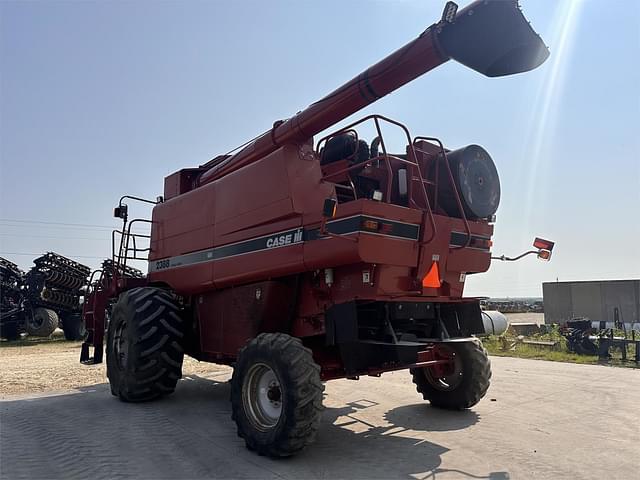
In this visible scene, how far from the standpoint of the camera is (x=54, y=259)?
20.2 metres

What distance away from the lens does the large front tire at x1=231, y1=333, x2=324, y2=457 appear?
181 inches

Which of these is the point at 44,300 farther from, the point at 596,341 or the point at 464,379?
the point at 596,341

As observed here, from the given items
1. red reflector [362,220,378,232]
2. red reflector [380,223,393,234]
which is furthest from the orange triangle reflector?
red reflector [362,220,378,232]

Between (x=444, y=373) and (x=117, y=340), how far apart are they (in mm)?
4634

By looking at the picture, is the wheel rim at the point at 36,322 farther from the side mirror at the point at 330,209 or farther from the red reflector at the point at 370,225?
the side mirror at the point at 330,209

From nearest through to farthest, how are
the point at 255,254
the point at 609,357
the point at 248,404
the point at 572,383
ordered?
the point at 248,404
the point at 255,254
the point at 572,383
the point at 609,357

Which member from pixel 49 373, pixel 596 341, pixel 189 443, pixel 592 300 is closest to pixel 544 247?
pixel 189 443

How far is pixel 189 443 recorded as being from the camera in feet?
17.4

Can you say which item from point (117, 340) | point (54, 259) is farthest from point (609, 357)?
point (54, 259)

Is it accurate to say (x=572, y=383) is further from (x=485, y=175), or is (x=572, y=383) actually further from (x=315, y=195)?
(x=315, y=195)

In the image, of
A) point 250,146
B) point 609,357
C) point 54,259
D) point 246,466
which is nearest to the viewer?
point 246,466

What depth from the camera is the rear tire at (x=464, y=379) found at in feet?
21.1

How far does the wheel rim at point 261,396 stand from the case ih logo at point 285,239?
1.32 metres

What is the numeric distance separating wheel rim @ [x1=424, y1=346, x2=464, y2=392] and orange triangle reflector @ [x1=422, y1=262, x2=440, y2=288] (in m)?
1.24
